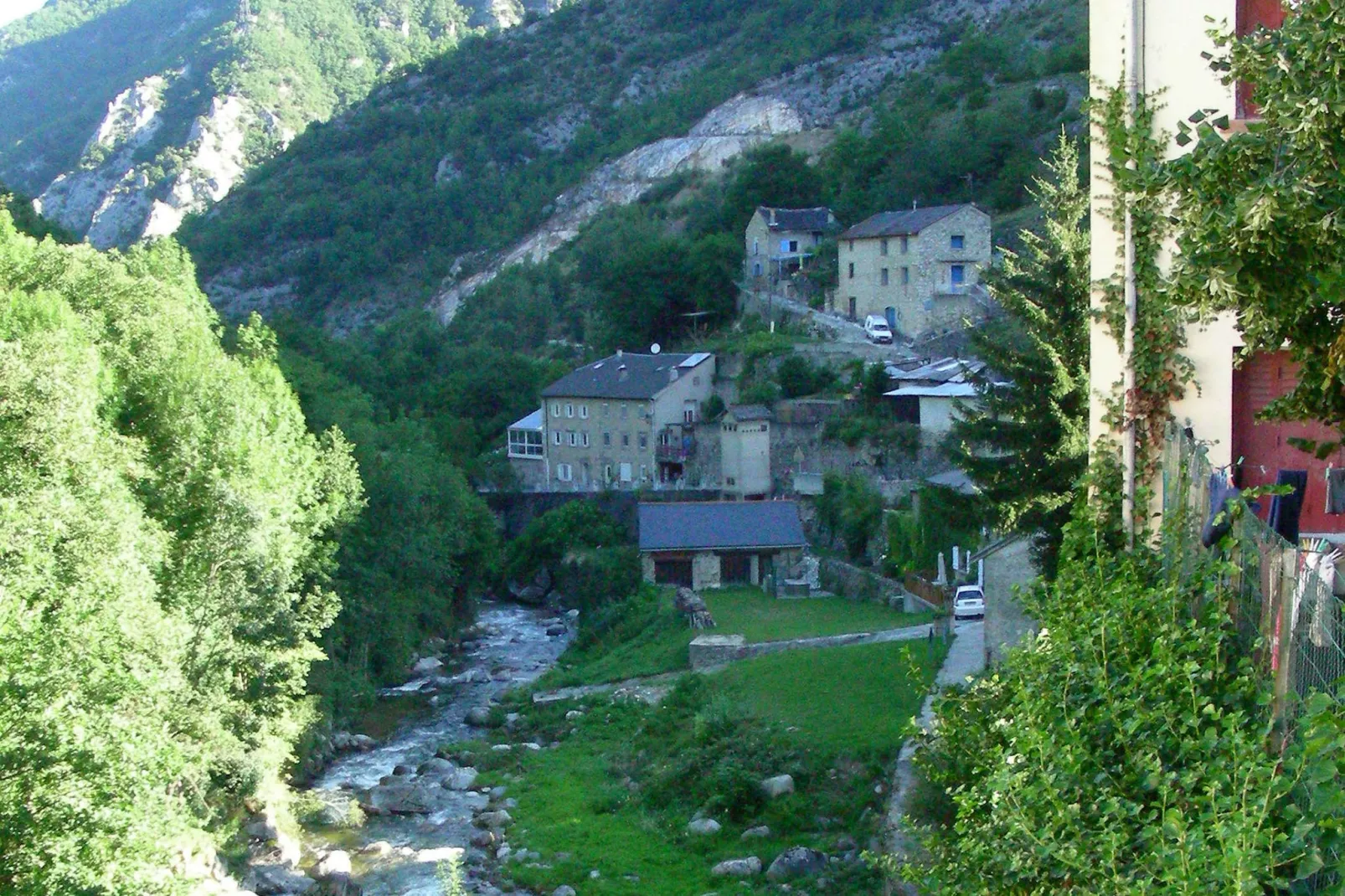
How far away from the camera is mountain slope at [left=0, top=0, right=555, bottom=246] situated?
141 meters

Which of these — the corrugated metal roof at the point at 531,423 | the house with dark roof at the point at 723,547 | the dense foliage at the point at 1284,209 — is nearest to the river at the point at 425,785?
the house with dark roof at the point at 723,547

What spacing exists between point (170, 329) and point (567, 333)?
46.3 m

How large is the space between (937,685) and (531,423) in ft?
118


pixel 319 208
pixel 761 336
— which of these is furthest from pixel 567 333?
pixel 319 208

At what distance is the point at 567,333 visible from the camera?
7194 centimetres

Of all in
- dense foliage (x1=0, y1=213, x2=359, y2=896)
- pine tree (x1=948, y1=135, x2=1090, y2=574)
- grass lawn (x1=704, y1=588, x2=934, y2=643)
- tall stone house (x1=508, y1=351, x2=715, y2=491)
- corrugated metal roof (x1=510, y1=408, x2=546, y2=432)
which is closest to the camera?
dense foliage (x1=0, y1=213, x2=359, y2=896)

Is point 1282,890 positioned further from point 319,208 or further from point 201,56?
point 201,56

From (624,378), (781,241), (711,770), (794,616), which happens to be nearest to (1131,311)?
(711,770)

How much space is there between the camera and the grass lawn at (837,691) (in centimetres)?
2436

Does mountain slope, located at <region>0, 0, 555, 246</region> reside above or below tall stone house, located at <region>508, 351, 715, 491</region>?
above

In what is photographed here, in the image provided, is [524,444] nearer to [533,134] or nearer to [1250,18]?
[1250,18]

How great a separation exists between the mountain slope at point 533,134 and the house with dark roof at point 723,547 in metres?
45.6

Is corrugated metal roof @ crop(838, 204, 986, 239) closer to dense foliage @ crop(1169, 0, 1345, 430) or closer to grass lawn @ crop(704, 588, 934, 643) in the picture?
grass lawn @ crop(704, 588, 934, 643)

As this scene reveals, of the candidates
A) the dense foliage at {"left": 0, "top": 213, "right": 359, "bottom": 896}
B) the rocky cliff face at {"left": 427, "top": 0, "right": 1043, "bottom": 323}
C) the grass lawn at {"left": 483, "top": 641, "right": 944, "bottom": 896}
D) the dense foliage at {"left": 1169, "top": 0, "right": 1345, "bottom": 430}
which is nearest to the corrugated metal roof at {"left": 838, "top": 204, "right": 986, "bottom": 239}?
the grass lawn at {"left": 483, "top": 641, "right": 944, "bottom": 896}
